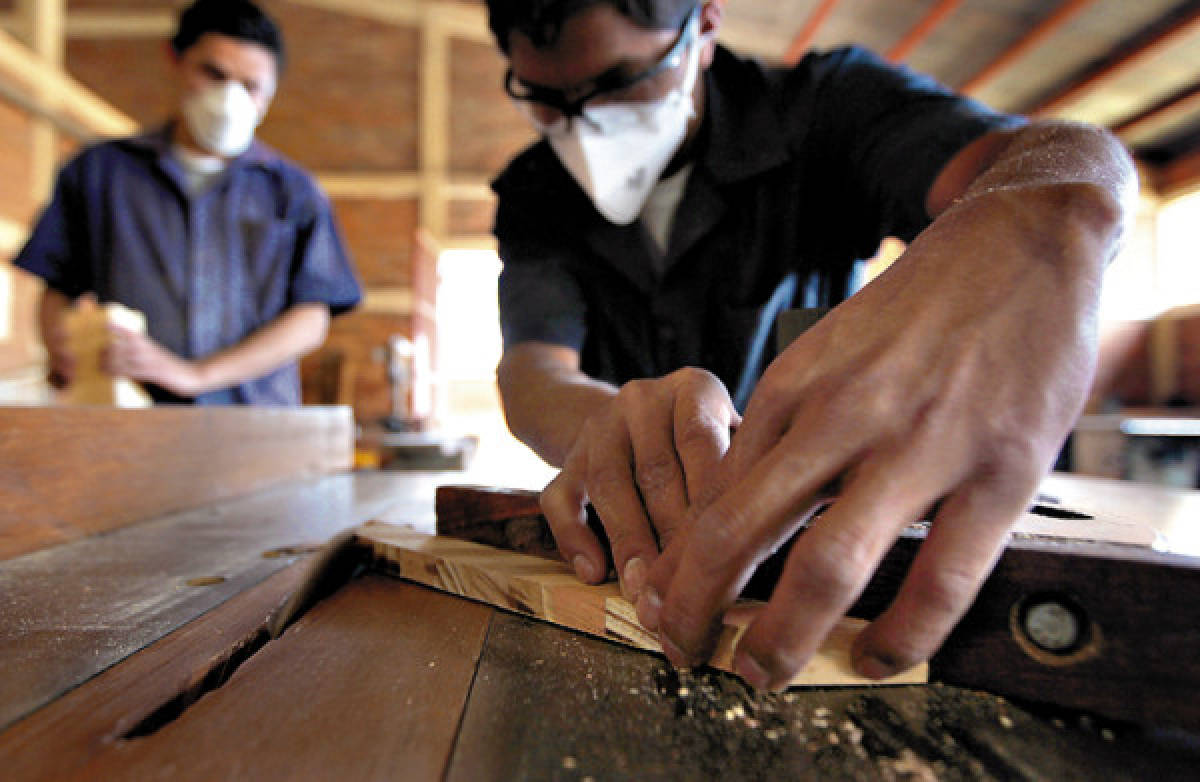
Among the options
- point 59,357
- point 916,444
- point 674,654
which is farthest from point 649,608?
point 59,357

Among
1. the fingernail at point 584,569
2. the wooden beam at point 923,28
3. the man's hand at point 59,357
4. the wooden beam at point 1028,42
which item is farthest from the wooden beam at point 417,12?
the fingernail at point 584,569

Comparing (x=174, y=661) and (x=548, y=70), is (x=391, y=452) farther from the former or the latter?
(x=174, y=661)

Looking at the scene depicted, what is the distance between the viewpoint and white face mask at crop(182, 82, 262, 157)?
2.07 m

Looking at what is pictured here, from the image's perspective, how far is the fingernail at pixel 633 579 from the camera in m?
0.58

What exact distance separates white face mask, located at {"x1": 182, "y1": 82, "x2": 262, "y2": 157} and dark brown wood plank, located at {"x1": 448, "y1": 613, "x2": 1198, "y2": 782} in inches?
85.9

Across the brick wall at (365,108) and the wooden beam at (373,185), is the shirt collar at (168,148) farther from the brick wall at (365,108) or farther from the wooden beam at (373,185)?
the wooden beam at (373,185)

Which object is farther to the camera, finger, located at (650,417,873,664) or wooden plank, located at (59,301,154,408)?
wooden plank, located at (59,301,154,408)

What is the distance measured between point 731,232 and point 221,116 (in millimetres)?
1700

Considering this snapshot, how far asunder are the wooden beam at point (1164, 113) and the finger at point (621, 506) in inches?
238

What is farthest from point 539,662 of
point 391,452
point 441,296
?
point 441,296

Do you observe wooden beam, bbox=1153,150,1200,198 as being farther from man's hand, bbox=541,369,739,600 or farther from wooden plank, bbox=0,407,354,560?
wooden plank, bbox=0,407,354,560

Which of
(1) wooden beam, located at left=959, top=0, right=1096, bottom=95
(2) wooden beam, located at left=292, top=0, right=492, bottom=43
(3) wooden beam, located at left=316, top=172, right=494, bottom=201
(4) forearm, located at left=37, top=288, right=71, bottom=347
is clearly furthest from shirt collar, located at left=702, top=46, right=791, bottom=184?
(2) wooden beam, located at left=292, top=0, right=492, bottom=43

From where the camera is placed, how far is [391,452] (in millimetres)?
2438

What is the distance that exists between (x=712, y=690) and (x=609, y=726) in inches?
3.9
